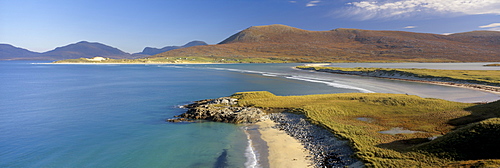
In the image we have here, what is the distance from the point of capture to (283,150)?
17078mm

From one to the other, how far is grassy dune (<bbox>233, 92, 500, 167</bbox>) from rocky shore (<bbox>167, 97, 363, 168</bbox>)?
0.73 m

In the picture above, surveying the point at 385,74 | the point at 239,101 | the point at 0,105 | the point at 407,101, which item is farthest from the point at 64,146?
the point at 385,74

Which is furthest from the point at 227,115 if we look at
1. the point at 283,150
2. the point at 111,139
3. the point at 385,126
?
the point at 385,126

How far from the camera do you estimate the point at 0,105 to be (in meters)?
38.2

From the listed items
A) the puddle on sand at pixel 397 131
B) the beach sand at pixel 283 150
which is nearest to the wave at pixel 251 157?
the beach sand at pixel 283 150

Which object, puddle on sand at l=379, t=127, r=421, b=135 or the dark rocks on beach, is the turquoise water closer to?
the dark rocks on beach

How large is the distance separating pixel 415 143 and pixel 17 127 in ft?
113

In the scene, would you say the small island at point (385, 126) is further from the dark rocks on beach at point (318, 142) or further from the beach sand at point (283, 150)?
the beach sand at point (283, 150)

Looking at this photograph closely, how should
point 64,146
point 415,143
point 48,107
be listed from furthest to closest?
point 48,107, point 64,146, point 415,143

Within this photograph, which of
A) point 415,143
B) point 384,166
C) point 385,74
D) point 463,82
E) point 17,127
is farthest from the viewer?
point 385,74

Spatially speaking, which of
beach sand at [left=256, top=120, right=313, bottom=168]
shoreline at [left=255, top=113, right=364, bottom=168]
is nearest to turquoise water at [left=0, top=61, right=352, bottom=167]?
beach sand at [left=256, top=120, right=313, bottom=168]

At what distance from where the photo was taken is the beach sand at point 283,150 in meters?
15.0

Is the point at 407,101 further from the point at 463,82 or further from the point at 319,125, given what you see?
the point at 463,82

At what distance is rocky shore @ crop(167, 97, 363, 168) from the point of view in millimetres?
14820
